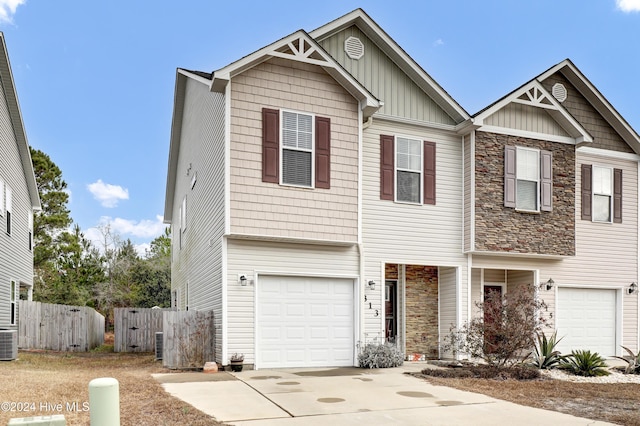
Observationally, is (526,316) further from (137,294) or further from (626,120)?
(137,294)

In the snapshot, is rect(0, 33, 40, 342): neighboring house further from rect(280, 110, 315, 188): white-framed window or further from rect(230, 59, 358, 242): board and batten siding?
rect(280, 110, 315, 188): white-framed window

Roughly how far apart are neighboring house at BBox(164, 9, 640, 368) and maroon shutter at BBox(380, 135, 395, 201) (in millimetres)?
37

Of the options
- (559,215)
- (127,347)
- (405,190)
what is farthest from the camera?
(127,347)

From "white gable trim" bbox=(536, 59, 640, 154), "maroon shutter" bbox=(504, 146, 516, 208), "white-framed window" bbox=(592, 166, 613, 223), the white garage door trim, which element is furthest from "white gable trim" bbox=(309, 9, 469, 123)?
the white garage door trim

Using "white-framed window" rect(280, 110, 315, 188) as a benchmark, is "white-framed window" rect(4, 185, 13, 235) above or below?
below

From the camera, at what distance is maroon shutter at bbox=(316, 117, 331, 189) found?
13.1 m

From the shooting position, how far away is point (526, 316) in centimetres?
1241

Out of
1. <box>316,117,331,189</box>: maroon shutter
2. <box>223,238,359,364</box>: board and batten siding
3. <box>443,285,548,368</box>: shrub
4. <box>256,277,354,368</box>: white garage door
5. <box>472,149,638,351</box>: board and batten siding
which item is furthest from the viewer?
<box>472,149,638,351</box>: board and batten siding

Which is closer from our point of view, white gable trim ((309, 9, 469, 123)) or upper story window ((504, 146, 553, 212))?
white gable trim ((309, 9, 469, 123))

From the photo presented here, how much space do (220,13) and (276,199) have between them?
22.8 feet

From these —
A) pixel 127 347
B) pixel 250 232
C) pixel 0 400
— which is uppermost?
pixel 250 232

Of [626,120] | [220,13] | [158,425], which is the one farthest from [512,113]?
[158,425]

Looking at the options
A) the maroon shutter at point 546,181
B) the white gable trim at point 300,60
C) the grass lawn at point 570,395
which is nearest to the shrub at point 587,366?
the grass lawn at point 570,395

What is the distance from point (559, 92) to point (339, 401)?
12.9 m
